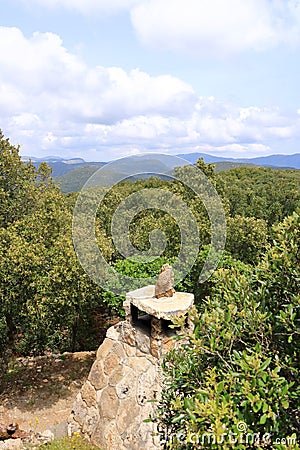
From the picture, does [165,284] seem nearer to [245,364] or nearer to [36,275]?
[36,275]

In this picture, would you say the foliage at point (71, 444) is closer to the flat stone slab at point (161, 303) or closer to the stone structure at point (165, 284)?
the flat stone slab at point (161, 303)

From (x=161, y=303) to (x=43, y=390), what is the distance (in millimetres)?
5862

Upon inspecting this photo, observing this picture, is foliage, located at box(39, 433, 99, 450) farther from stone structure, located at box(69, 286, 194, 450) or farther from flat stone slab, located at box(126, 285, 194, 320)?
flat stone slab, located at box(126, 285, 194, 320)

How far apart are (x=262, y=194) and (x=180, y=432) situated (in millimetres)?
26991

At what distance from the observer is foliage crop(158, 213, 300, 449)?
113 inches

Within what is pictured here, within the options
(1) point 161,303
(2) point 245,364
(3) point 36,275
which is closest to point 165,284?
(1) point 161,303

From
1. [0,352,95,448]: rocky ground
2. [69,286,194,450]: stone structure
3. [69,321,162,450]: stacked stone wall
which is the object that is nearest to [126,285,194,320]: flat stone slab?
[69,286,194,450]: stone structure

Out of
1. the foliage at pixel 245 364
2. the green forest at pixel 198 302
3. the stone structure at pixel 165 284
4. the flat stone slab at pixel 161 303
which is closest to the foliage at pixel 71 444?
the green forest at pixel 198 302

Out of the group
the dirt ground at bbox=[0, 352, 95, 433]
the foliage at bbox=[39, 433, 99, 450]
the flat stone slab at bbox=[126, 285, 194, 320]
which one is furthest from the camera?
the dirt ground at bbox=[0, 352, 95, 433]

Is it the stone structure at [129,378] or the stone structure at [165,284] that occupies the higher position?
the stone structure at [165,284]

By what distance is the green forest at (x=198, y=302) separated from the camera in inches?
117

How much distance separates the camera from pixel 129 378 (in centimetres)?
827

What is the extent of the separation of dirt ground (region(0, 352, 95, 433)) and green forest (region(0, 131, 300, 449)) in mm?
592

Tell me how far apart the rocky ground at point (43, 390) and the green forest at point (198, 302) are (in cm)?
62
